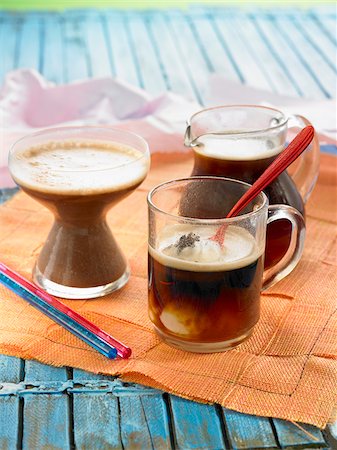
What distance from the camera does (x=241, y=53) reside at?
199cm

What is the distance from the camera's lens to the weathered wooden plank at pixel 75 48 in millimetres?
1852

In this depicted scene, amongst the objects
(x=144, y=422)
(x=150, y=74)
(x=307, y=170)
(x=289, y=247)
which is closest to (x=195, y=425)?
(x=144, y=422)

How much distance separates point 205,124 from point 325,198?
306 millimetres

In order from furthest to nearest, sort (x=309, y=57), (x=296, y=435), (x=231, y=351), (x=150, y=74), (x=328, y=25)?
(x=328, y=25)
(x=309, y=57)
(x=150, y=74)
(x=231, y=351)
(x=296, y=435)

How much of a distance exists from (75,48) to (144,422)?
1448 mm

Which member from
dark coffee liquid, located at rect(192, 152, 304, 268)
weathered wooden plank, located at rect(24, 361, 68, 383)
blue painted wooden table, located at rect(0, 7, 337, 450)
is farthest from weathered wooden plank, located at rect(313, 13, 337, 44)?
weathered wooden plank, located at rect(24, 361, 68, 383)

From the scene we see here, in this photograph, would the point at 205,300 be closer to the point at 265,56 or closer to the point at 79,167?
the point at 79,167

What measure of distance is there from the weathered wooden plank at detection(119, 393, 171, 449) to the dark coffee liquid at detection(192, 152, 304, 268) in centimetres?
28

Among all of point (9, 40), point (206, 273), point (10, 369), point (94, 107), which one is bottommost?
point (9, 40)

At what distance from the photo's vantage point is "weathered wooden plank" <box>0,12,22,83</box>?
1854 mm

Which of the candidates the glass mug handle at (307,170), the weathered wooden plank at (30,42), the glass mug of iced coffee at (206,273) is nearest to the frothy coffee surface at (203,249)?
the glass mug of iced coffee at (206,273)

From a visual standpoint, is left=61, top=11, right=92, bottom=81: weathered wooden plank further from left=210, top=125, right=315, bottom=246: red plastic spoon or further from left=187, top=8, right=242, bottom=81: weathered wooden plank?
left=210, top=125, right=315, bottom=246: red plastic spoon

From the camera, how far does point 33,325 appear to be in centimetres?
89

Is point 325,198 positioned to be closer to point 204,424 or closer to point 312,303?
point 312,303
